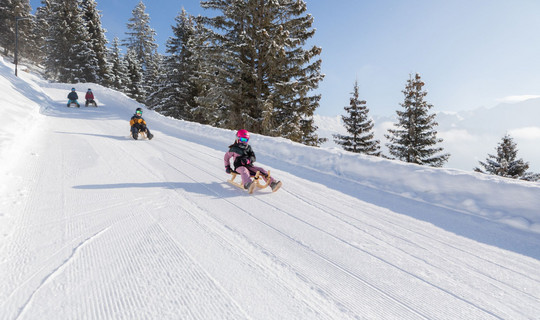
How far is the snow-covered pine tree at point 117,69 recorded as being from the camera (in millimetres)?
39750

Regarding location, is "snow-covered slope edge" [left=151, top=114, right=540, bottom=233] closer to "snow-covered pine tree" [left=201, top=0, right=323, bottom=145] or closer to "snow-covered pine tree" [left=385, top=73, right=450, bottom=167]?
"snow-covered pine tree" [left=201, top=0, right=323, bottom=145]

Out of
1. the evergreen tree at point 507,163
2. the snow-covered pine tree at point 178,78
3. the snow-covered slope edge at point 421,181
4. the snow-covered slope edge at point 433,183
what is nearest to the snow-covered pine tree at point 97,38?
the snow-covered pine tree at point 178,78

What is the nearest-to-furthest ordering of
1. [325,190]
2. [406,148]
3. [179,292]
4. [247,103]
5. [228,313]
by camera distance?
[228,313] < [179,292] < [325,190] < [247,103] < [406,148]

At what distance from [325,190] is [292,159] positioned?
8.05ft

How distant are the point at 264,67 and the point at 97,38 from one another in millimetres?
37385

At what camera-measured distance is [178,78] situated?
968 inches

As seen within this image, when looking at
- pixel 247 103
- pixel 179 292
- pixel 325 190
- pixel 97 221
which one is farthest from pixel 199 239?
pixel 247 103

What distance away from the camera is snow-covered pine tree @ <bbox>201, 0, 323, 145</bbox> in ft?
42.5

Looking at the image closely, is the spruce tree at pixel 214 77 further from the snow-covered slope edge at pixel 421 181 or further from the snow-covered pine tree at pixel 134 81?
the snow-covered pine tree at pixel 134 81

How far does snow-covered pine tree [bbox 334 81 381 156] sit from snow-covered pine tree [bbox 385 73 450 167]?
2577 millimetres

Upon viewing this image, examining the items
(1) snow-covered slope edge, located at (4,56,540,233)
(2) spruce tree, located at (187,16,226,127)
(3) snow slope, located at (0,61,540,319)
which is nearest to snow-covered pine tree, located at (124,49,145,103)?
(2) spruce tree, located at (187,16,226,127)

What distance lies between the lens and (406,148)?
65.9ft

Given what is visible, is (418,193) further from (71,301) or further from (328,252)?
(71,301)

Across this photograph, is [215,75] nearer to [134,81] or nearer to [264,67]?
[264,67]
